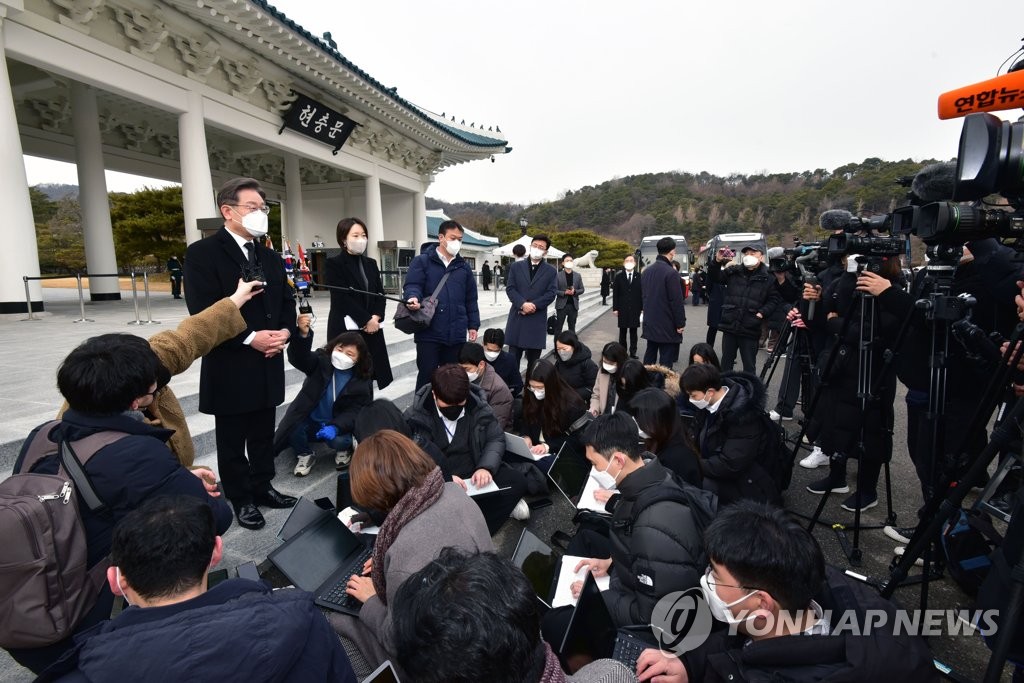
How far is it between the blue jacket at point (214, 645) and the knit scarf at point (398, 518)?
0.49m

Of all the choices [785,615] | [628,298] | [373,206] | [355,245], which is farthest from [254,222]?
[373,206]

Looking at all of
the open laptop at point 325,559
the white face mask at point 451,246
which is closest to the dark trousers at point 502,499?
the open laptop at point 325,559

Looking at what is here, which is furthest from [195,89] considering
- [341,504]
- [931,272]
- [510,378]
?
[931,272]

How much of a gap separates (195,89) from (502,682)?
34.6 ft

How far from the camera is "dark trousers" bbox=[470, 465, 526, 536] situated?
271cm

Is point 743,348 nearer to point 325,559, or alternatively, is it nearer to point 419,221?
point 325,559

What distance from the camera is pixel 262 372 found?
8.71ft

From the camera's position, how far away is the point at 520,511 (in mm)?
3041

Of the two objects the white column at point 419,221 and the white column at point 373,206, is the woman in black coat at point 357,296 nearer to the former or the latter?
the white column at point 373,206

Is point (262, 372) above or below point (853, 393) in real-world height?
above

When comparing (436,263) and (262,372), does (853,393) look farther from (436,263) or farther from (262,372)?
(262,372)

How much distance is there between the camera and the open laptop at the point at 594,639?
161cm

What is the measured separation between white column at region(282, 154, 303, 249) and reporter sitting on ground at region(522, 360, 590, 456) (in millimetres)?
12216

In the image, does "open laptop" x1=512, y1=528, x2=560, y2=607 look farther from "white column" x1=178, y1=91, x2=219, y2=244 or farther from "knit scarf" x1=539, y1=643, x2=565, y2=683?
"white column" x1=178, y1=91, x2=219, y2=244
